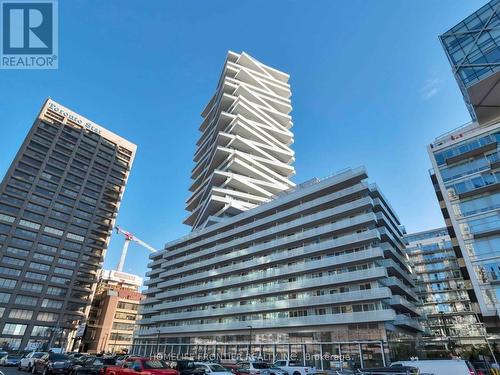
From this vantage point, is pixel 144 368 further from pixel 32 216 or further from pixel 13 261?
pixel 32 216

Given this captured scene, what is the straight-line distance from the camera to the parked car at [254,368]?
908 inches

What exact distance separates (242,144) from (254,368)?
66317mm

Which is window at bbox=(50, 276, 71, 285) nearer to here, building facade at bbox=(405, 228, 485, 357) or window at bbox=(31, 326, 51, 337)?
window at bbox=(31, 326, 51, 337)

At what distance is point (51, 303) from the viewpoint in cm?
8725

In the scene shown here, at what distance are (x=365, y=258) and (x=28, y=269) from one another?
89.4 metres

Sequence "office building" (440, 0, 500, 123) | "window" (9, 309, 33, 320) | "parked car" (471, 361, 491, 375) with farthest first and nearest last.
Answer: "window" (9, 309, 33, 320)
"office building" (440, 0, 500, 123)
"parked car" (471, 361, 491, 375)

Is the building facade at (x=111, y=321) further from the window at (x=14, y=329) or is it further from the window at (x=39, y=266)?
the window at (x=39, y=266)

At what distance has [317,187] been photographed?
170 feet

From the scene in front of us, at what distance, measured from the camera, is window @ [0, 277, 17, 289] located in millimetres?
80562

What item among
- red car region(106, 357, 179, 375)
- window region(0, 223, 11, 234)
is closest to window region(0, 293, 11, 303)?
window region(0, 223, 11, 234)

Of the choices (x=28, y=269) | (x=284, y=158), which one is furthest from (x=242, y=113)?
(x=28, y=269)

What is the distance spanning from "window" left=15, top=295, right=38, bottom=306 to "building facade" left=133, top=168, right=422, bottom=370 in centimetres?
3871

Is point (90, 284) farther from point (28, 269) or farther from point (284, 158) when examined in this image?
point (284, 158)

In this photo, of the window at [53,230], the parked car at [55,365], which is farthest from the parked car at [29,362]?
the window at [53,230]
